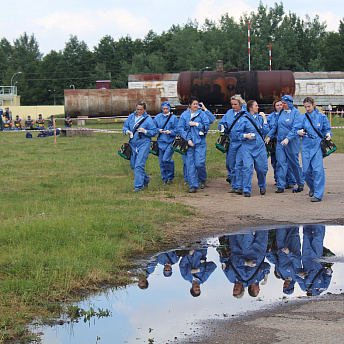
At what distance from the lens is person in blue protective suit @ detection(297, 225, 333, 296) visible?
235 inches

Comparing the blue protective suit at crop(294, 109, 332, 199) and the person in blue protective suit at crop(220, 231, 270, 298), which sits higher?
the blue protective suit at crop(294, 109, 332, 199)

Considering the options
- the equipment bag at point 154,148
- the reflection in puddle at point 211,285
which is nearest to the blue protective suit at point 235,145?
the equipment bag at point 154,148

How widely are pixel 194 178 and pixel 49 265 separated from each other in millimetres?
6043

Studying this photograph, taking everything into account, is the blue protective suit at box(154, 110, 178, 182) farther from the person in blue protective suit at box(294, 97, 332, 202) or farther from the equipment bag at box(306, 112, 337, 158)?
the equipment bag at box(306, 112, 337, 158)

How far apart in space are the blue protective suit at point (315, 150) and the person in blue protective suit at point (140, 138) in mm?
3009

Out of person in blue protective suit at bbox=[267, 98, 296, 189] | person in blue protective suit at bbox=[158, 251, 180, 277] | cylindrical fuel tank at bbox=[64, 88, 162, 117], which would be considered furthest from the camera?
cylindrical fuel tank at bbox=[64, 88, 162, 117]

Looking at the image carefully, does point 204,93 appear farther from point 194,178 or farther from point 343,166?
point 194,178

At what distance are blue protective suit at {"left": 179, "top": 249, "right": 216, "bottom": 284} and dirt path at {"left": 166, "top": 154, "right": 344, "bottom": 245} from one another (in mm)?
1013

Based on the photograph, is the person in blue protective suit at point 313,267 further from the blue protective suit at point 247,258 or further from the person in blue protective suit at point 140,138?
the person in blue protective suit at point 140,138

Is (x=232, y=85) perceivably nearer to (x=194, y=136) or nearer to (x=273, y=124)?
(x=273, y=124)

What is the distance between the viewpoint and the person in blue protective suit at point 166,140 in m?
13.3

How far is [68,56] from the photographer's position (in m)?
102

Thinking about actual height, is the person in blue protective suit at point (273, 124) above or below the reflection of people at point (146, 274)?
above

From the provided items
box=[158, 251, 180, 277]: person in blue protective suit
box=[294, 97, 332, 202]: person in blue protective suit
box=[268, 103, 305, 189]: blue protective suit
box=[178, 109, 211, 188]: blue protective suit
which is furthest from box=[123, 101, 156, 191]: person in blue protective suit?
box=[158, 251, 180, 277]: person in blue protective suit
